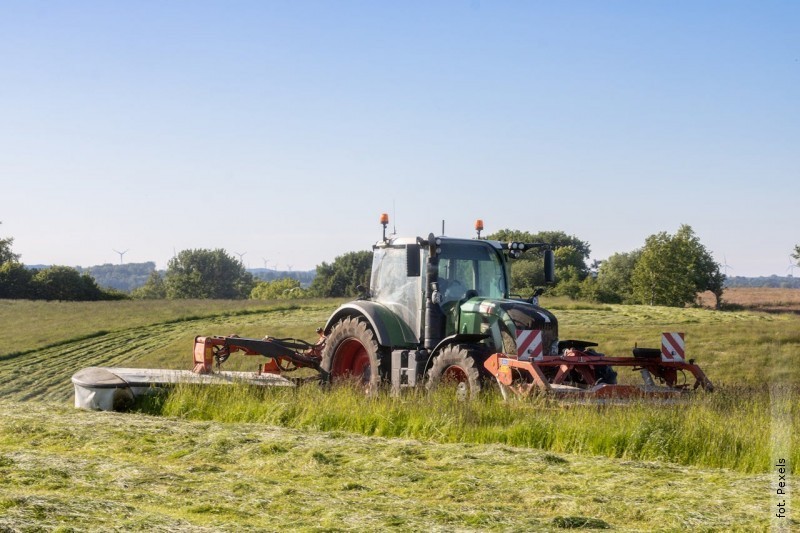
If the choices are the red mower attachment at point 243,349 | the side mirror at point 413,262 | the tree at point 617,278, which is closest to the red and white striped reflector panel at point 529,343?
the side mirror at point 413,262

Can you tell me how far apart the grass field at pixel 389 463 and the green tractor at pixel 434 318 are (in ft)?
2.94

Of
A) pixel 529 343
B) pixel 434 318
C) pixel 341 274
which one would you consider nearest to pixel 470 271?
pixel 434 318

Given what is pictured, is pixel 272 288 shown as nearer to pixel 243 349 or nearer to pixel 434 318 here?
pixel 243 349

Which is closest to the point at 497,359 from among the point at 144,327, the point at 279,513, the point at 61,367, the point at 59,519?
the point at 279,513

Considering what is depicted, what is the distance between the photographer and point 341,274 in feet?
279

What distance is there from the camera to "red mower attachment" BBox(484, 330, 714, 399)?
32.1 ft

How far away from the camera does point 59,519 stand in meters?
4.89

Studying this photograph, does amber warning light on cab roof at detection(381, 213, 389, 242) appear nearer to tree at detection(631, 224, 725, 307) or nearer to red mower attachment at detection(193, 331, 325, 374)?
red mower attachment at detection(193, 331, 325, 374)

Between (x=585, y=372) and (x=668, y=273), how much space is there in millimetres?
52252

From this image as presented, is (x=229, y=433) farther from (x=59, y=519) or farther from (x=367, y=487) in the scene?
(x=59, y=519)

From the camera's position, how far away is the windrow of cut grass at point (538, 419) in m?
8.03

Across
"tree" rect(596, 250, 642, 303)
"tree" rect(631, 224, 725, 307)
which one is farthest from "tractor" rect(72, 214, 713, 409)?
"tree" rect(631, 224, 725, 307)

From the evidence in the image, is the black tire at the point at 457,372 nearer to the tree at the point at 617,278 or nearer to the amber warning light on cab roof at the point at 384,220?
the amber warning light on cab roof at the point at 384,220

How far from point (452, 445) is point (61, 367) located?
20403 millimetres
